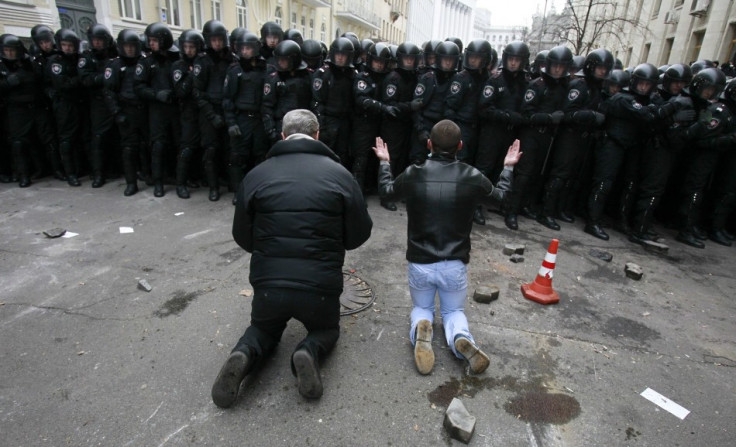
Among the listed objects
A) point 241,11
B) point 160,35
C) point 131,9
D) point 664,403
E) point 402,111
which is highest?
point 241,11

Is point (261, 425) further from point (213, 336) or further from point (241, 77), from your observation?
point (241, 77)

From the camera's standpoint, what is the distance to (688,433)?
251 centimetres

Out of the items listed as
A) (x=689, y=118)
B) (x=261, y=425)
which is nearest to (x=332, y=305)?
(x=261, y=425)

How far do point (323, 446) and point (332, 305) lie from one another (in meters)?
0.80

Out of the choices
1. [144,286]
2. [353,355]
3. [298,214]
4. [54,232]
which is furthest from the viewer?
[54,232]

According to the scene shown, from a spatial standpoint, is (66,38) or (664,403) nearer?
(664,403)

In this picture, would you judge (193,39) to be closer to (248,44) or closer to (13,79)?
(248,44)

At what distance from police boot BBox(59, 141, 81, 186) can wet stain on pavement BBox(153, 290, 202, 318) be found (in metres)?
4.35

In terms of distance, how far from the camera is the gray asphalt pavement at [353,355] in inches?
94.8

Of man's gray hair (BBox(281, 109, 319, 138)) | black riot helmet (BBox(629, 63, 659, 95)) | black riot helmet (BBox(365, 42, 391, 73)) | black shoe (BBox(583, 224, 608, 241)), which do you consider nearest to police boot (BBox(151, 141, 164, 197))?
black riot helmet (BBox(365, 42, 391, 73))

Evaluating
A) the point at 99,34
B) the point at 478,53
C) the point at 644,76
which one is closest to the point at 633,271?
the point at 644,76

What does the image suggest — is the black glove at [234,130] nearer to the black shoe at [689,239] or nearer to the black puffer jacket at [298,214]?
the black puffer jacket at [298,214]

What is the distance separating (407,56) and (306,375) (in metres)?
4.89

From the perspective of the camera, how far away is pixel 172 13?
1656 centimetres
